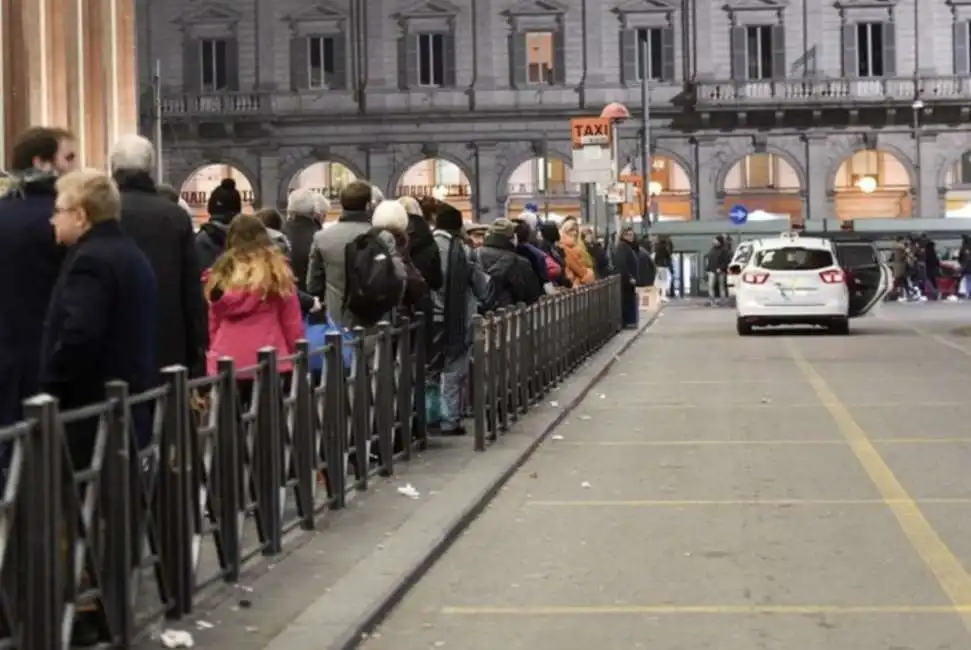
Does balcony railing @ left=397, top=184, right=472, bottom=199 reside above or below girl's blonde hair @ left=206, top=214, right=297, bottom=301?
above

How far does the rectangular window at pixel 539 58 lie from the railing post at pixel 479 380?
56802mm

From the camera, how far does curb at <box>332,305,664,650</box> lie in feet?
27.8

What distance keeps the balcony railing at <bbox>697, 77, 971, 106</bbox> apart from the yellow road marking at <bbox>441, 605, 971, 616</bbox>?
62021mm

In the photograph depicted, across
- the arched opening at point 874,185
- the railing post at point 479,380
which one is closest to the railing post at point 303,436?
the railing post at point 479,380

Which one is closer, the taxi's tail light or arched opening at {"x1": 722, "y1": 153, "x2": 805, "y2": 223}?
A: the taxi's tail light

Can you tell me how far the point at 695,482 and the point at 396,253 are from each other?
8.24 feet

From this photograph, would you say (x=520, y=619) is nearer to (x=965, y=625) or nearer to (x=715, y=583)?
(x=715, y=583)

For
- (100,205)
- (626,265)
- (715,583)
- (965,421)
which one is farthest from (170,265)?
(626,265)

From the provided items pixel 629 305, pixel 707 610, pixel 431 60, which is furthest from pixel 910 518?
pixel 431 60

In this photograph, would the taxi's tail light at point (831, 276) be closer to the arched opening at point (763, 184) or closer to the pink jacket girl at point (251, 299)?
the pink jacket girl at point (251, 299)

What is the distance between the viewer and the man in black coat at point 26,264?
870cm

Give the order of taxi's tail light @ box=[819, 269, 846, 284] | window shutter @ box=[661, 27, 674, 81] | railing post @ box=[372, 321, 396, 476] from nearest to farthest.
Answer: railing post @ box=[372, 321, 396, 476], taxi's tail light @ box=[819, 269, 846, 284], window shutter @ box=[661, 27, 674, 81]

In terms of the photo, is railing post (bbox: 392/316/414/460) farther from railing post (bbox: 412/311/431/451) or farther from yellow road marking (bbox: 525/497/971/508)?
yellow road marking (bbox: 525/497/971/508)

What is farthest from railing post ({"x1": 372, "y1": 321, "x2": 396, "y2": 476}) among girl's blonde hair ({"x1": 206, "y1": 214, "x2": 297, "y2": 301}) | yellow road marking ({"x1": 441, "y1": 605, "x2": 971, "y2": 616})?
yellow road marking ({"x1": 441, "y1": 605, "x2": 971, "y2": 616})
